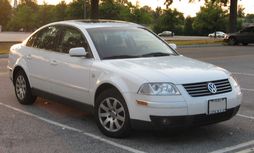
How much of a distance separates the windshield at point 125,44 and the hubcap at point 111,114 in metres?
0.75

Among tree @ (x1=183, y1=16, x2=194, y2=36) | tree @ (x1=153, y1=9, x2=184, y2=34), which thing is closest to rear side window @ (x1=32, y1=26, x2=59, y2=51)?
tree @ (x1=153, y1=9, x2=184, y2=34)

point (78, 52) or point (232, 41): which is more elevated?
point (78, 52)

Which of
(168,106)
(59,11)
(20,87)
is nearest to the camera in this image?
(168,106)

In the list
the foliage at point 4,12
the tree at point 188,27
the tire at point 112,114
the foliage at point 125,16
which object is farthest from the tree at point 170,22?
the tire at point 112,114

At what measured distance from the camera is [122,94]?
20.2ft

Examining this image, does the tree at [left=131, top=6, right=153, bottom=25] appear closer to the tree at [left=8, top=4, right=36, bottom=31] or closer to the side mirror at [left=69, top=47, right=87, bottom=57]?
Result: the tree at [left=8, top=4, right=36, bottom=31]

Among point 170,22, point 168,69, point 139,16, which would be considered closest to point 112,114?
point 168,69

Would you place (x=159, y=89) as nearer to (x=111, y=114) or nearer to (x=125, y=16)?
(x=111, y=114)

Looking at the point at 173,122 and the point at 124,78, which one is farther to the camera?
the point at 124,78

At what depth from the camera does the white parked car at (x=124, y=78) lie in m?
5.93

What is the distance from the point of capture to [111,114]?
644 centimetres

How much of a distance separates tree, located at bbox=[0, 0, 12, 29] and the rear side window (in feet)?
303

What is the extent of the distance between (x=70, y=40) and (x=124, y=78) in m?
1.75

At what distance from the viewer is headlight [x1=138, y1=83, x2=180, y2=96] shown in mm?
5898
